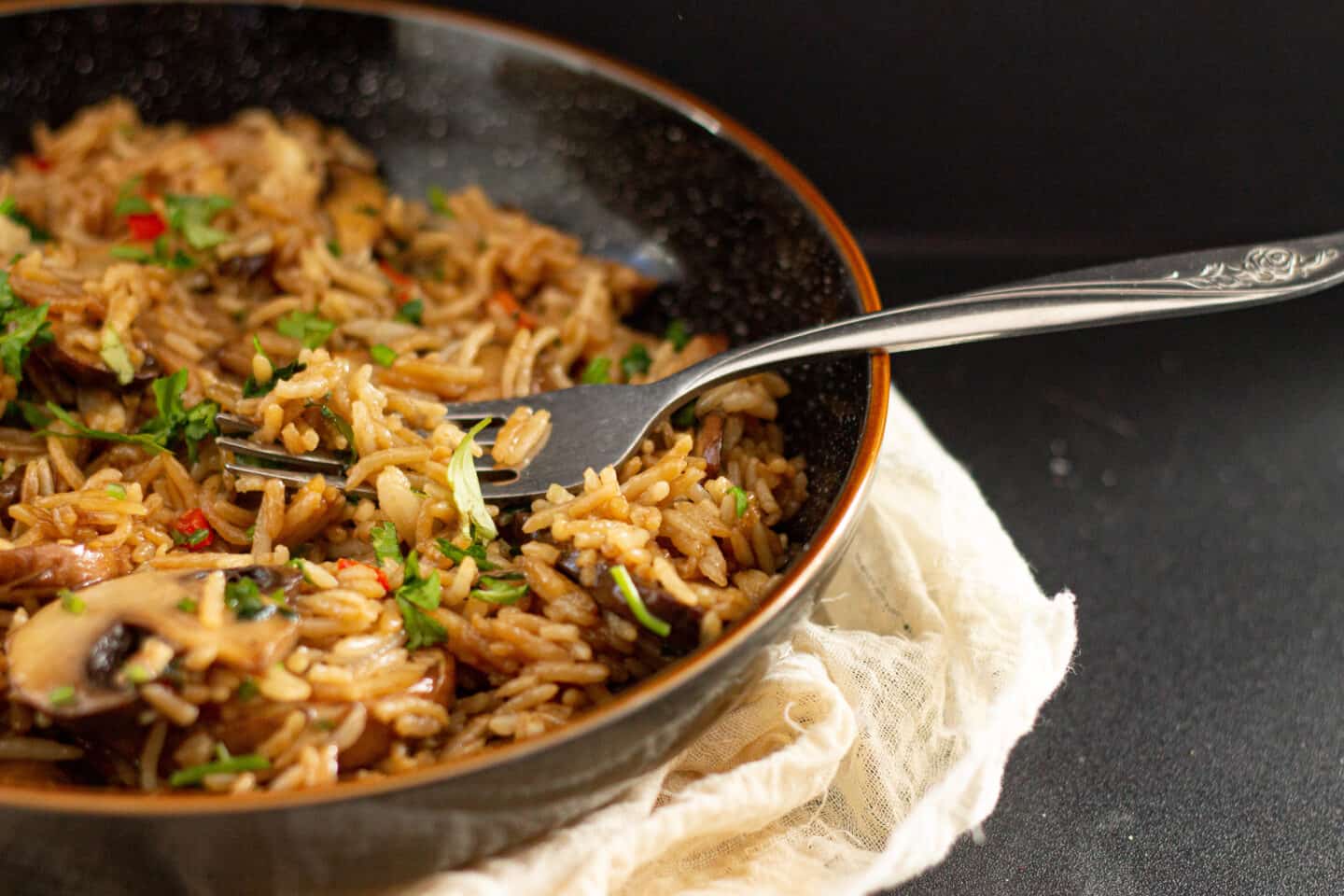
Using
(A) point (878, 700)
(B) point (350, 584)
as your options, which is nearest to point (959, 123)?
(A) point (878, 700)

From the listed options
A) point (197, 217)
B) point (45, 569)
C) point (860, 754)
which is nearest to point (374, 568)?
point (45, 569)

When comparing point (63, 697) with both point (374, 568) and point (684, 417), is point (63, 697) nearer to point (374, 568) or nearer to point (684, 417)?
point (374, 568)

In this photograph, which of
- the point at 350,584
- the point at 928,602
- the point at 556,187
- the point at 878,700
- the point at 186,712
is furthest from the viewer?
the point at 556,187

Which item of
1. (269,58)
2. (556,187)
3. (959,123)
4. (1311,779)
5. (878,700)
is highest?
(269,58)

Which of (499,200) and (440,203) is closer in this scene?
(440,203)

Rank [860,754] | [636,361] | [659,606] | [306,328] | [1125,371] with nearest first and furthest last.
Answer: [659,606] < [860,754] < [306,328] < [636,361] < [1125,371]

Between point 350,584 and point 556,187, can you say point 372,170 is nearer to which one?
point 556,187

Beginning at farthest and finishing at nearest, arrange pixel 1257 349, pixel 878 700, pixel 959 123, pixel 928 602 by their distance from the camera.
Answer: pixel 959 123, pixel 1257 349, pixel 928 602, pixel 878 700
